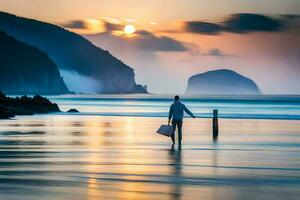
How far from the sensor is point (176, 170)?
62.8 feet

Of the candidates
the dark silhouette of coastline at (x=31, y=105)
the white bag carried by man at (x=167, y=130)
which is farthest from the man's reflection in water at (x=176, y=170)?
the dark silhouette of coastline at (x=31, y=105)

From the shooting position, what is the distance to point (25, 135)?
34.1 meters

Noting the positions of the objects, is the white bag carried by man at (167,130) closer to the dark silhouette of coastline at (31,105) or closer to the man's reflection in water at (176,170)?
the man's reflection in water at (176,170)

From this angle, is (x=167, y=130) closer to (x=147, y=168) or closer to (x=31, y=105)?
(x=147, y=168)

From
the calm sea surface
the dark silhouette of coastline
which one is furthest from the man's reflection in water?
the dark silhouette of coastline

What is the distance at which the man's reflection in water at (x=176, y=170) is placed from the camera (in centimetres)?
1482

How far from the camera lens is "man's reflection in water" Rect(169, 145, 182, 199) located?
584 inches

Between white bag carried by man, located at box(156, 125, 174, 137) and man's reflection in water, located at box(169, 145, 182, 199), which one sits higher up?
white bag carried by man, located at box(156, 125, 174, 137)

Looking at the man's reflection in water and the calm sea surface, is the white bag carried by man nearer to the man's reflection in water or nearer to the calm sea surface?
the calm sea surface

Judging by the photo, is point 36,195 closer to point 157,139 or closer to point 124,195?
point 124,195

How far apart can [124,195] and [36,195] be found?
1.52 meters

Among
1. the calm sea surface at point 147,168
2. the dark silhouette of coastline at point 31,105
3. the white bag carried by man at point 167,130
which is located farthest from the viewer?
the dark silhouette of coastline at point 31,105

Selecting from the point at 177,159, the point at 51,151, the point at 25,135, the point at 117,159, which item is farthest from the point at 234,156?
the point at 25,135

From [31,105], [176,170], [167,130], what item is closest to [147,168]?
[176,170]
